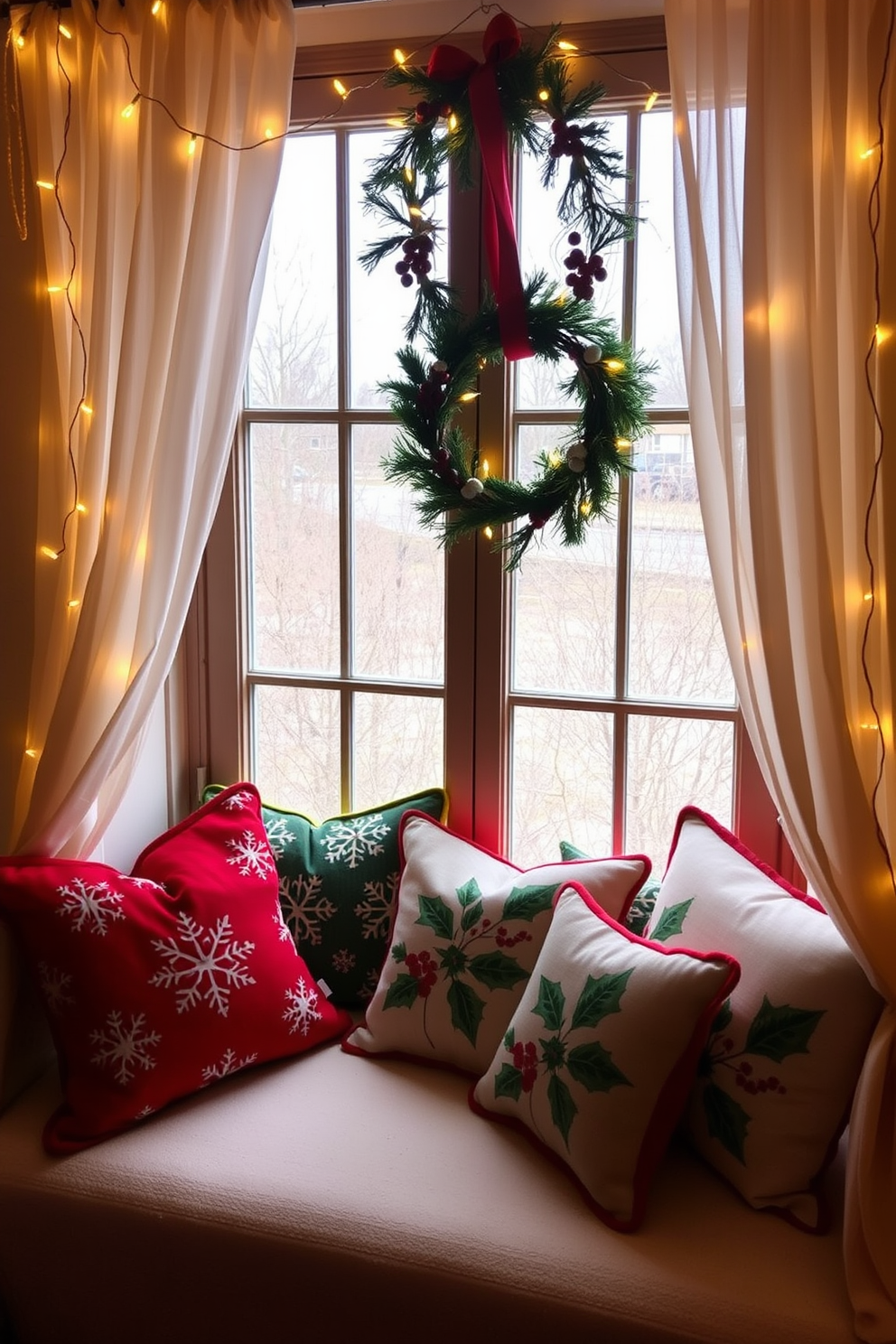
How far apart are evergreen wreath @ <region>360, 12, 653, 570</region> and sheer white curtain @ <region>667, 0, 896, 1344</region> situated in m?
0.20

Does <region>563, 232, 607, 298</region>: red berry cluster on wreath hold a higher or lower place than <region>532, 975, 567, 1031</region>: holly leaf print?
higher

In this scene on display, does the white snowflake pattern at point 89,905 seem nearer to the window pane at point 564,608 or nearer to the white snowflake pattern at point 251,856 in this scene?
the white snowflake pattern at point 251,856

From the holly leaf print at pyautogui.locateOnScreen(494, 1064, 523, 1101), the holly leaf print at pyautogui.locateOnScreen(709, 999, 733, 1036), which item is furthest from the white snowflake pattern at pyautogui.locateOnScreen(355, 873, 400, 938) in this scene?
the holly leaf print at pyautogui.locateOnScreen(709, 999, 733, 1036)

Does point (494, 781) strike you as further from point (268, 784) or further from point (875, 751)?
point (875, 751)

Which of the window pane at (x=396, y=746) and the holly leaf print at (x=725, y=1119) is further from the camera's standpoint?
the window pane at (x=396, y=746)

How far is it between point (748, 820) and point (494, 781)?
0.47 meters

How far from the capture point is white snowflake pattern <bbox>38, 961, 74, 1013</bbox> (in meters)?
1.69

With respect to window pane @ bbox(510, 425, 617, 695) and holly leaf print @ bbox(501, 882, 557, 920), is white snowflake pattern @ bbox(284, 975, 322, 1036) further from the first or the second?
window pane @ bbox(510, 425, 617, 695)

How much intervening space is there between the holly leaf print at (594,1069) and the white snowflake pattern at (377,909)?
0.52 m

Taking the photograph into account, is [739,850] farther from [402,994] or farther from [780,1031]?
[402,994]

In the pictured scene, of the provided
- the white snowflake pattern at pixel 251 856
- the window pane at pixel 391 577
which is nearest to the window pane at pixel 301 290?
the window pane at pixel 391 577

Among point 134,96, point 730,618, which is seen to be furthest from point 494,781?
point 134,96

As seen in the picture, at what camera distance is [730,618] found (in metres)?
1.58

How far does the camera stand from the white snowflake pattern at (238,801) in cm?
199
